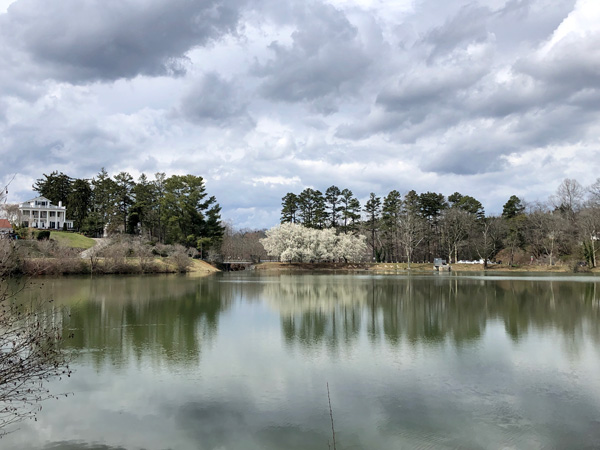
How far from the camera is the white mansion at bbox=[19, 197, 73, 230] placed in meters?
75.6

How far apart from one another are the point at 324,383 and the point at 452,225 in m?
69.6

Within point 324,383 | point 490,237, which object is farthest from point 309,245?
point 324,383

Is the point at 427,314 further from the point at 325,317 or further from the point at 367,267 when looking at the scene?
the point at 367,267

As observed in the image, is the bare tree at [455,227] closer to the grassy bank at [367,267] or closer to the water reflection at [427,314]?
the grassy bank at [367,267]

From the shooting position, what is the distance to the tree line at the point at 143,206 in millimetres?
62062

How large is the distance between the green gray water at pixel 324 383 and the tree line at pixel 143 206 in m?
44.3

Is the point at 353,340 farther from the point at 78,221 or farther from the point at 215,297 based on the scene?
the point at 78,221

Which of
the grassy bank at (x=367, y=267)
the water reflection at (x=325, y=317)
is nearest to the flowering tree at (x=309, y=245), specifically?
the grassy bank at (x=367, y=267)

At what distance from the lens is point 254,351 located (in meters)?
12.1

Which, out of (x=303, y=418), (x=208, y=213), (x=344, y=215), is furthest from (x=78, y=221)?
(x=303, y=418)

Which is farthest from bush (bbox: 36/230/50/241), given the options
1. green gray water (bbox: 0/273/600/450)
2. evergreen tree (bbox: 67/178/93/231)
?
green gray water (bbox: 0/273/600/450)

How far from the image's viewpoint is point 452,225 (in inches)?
2913

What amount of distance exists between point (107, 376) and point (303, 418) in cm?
493

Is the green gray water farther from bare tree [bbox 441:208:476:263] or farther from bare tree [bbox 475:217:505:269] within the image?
bare tree [bbox 475:217:505:269]
